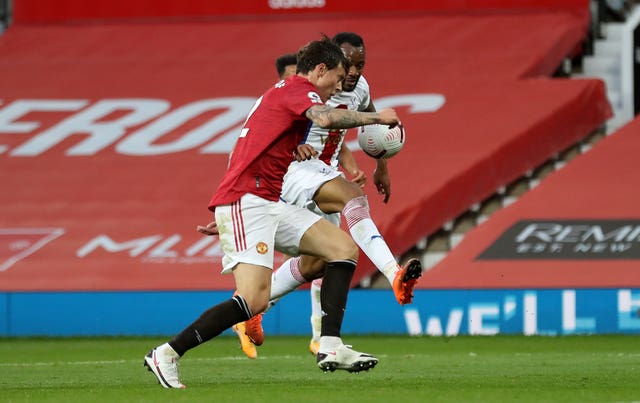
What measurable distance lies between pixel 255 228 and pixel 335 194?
180 centimetres

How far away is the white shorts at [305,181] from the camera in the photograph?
399 inches

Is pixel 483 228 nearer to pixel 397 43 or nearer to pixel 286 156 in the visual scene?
pixel 397 43

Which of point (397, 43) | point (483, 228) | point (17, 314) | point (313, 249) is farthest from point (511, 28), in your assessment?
point (313, 249)

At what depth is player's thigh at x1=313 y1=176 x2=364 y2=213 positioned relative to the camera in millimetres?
9922

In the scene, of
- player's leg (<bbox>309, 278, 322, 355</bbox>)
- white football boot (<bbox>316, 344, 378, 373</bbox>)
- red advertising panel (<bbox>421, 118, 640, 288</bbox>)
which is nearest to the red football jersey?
white football boot (<bbox>316, 344, 378, 373</bbox>)

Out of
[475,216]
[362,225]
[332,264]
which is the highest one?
[332,264]

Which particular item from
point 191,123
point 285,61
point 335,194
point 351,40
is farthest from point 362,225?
point 191,123

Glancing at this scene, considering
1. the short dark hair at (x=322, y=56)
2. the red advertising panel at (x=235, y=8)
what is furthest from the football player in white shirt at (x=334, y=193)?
the red advertising panel at (x=235, y=8)

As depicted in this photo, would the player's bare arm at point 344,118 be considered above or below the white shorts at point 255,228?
above

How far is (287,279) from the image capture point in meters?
9.88

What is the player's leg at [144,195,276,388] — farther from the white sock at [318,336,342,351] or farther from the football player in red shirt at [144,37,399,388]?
the white sock at [318,336,342,351]

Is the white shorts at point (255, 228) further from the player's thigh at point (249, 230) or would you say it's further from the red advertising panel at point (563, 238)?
the red advertising panel at point (563, 238)

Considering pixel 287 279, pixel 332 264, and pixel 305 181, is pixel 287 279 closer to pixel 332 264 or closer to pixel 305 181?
pixel 305 181

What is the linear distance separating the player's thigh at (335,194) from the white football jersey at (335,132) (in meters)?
0.49
